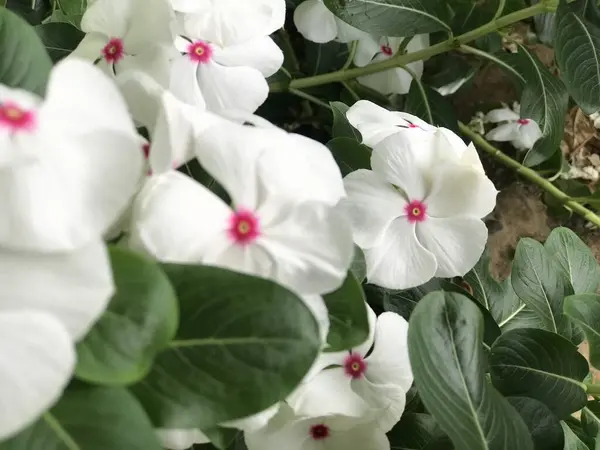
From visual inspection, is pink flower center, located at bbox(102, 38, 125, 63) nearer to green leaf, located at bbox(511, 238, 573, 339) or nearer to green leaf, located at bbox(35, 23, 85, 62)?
green leaf, located at bbox(35, 23, 85, 62)

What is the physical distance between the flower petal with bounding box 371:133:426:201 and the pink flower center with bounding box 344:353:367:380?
0.15 metres

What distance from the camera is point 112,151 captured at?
0.33m

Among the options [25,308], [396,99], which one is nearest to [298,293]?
[25,308]

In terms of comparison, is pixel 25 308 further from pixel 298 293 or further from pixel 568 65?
pixel 568 65

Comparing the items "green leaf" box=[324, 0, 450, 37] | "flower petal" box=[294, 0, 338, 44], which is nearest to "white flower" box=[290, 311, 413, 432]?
"green leaf" box=[324, 0, 450, 37]

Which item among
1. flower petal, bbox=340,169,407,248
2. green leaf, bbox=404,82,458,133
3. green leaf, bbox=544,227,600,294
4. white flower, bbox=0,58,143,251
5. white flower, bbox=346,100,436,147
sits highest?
white flower, bbox=0,58,143,251

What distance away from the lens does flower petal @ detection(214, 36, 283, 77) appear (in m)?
0.61

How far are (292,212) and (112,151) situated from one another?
0.37 feet

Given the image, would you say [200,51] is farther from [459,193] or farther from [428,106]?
A: [428,106]

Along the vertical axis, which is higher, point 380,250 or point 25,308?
point 25,308

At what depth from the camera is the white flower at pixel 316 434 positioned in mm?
499

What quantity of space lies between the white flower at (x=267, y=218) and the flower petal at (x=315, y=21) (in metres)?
0.61

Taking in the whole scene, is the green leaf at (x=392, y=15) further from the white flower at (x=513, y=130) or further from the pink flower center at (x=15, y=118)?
the pink flower center at (x=15, y=118)

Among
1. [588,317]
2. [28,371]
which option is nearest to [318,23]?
[588,317]
